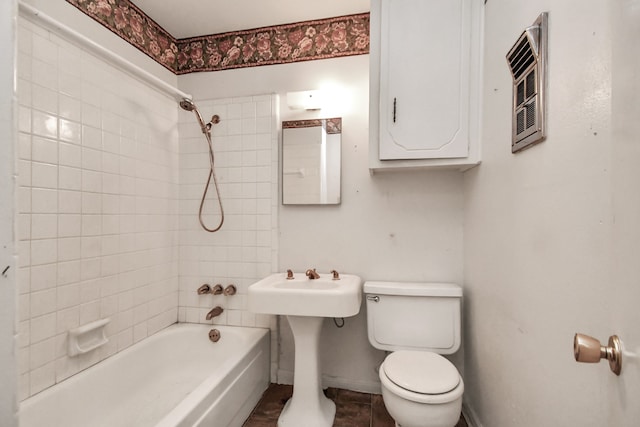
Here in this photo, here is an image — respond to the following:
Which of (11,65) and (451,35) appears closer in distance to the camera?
(11,65)

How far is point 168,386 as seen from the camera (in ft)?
5.82

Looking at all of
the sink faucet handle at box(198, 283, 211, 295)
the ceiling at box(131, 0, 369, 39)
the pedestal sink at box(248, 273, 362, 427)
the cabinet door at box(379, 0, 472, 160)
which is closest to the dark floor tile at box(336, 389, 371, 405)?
the pedestal sink at box(248, 273, 362, 427)

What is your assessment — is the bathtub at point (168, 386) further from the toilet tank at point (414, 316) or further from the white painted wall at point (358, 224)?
the toilet tank at point (414, 316)

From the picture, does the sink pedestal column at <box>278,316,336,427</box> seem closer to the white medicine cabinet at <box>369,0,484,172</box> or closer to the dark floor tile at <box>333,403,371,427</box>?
the dark floor tile at <box>333,403,371,427</box>

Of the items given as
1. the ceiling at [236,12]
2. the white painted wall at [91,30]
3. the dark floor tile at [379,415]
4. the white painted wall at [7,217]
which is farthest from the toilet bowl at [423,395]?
the white painted wall at [91,30]

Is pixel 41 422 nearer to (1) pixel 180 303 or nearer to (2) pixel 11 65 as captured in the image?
(1) pixel 180 303

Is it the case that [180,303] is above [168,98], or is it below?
below

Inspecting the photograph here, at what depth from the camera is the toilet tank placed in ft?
5.27

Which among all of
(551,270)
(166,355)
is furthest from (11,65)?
(166,355)

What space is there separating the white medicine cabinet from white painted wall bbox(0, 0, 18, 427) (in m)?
1.38

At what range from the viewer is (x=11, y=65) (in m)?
0.49

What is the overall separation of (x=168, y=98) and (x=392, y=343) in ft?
7.24

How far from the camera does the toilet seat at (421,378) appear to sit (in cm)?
117

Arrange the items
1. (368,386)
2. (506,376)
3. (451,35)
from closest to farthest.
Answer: (506,376)
(451,35)
(368,386)
